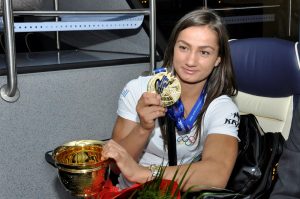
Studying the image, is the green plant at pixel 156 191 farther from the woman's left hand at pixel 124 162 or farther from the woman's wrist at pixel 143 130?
the woman's wrist at pixel 143 130

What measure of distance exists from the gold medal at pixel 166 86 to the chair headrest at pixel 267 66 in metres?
0.70

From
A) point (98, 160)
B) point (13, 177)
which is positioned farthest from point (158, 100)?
point (13, 177)

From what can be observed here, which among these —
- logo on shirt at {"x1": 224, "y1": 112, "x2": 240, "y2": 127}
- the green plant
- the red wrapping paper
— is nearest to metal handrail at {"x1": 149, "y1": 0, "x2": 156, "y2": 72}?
logo on shirt at {"x1": 224, "y1": 112, "x2": 240, "y2": 127}

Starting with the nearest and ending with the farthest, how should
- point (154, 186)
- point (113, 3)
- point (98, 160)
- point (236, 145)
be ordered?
1. point (154, 186)
2. point (98, 160)
3. point (236, 145)
4. point (113, 3)

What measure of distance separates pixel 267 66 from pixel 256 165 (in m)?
0.55

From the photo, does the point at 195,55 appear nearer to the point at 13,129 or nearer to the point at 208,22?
the point at 208,22

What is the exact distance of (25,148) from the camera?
1.81 meters

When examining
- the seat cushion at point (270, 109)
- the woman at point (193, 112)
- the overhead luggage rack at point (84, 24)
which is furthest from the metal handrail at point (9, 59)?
the seat cushion at point (270, 109)

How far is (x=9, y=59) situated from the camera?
1.66 metres

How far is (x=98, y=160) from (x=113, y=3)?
1505 mm

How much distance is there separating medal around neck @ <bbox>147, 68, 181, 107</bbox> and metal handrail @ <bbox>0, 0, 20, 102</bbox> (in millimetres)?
715

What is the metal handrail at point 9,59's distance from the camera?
1623mm

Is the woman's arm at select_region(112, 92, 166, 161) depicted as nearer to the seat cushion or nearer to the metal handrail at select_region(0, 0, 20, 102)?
the metal handrail at select_region(0, 0, 20, 102)

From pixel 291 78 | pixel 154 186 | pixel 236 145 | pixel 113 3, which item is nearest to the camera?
pixel 154 186
